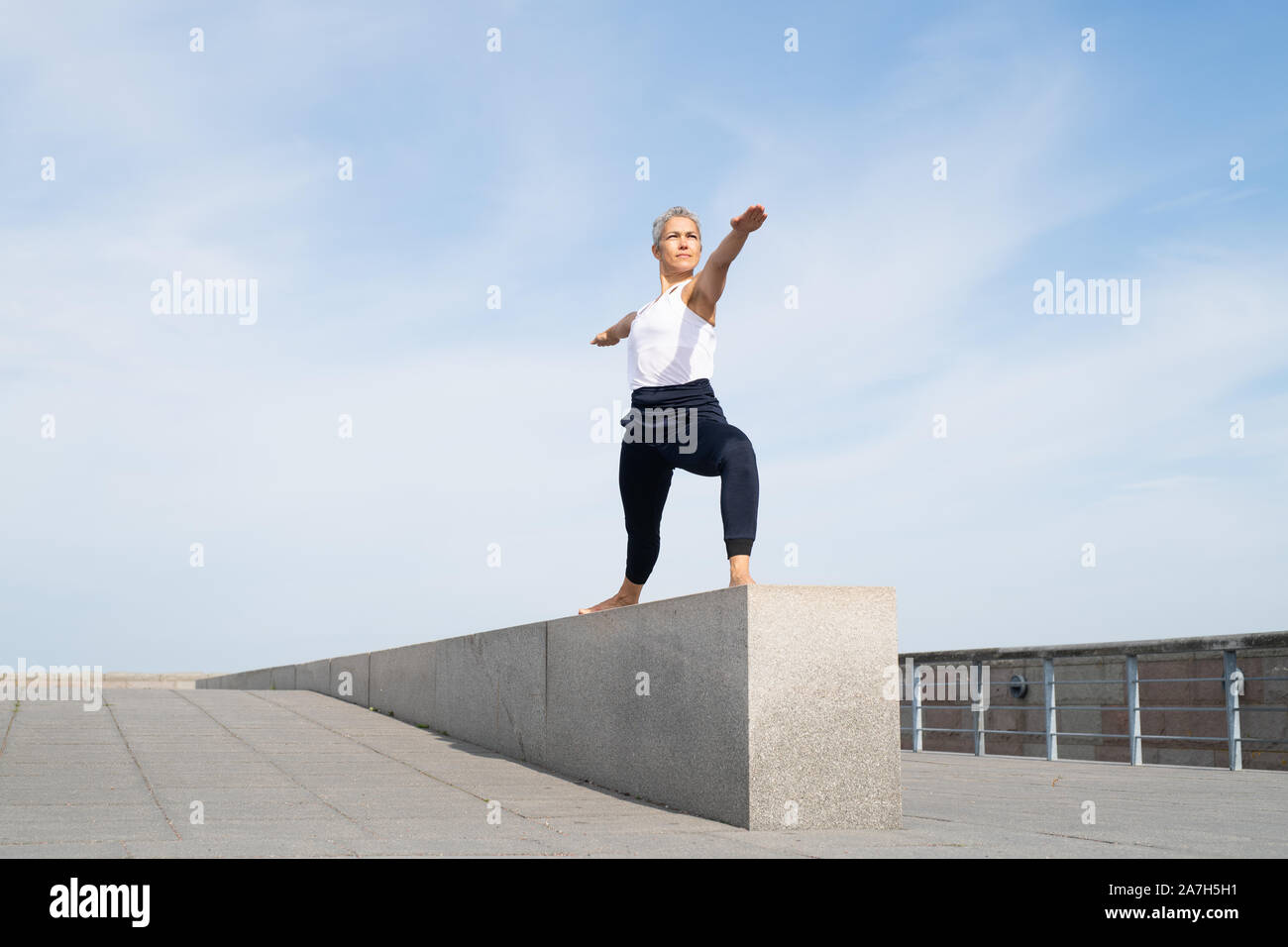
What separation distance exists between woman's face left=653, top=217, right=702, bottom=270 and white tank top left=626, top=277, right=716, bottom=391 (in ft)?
0.66

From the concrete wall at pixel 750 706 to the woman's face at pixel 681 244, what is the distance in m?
2.02

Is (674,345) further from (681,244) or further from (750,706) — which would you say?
(750,706)

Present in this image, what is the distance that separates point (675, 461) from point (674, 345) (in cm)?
66

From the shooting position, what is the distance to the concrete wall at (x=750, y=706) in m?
5.55

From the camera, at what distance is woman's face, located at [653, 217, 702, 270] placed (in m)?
7.04

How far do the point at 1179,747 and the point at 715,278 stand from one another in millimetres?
10461

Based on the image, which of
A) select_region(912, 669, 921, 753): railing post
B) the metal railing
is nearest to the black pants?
the metal railing

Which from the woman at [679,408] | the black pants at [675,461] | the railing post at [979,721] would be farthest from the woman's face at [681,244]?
the railing post at [979,721]

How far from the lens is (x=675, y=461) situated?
6.71 metres

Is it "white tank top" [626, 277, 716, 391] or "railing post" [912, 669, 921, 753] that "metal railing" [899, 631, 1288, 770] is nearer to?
"railing post" [912, 669, 921, 753]

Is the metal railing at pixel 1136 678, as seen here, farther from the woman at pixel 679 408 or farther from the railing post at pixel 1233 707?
the woman at pixel 679 408

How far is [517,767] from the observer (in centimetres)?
834
